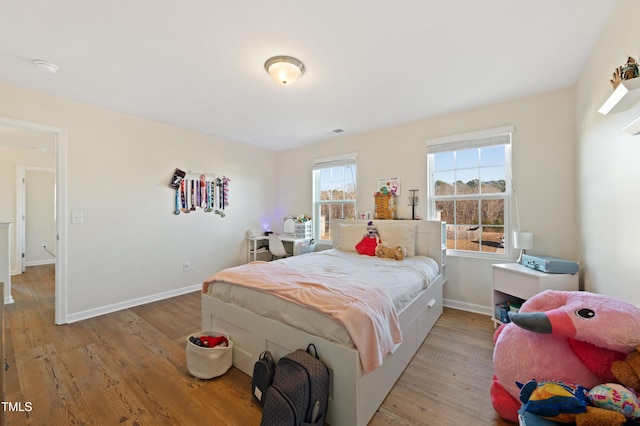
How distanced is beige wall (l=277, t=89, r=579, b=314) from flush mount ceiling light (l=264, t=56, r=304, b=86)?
197 centimetres

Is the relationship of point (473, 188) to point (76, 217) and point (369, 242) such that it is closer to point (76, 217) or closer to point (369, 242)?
point (369, 242)

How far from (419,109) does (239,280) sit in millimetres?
2767

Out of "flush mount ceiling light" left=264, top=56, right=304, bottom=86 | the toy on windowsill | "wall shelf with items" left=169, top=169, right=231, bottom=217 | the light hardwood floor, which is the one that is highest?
"flush mount ceiling light" left=264, top=56, right=304, bottom=86

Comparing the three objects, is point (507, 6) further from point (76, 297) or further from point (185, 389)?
point (76, 297)

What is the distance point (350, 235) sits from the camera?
3555 mm

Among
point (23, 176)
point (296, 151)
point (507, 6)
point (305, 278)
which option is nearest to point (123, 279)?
point (305, 278)

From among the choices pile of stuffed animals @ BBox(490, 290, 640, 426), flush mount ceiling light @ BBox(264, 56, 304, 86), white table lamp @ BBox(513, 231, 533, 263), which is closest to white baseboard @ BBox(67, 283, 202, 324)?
flush mount ceiling light @ BBox(264, 56, 304, 86)

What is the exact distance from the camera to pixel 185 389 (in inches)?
68.2

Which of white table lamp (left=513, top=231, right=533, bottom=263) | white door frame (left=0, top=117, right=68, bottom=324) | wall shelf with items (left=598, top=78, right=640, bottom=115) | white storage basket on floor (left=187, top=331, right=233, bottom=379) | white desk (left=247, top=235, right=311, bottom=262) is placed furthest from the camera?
white desk (left=247, top=235, right=311, bottom=262)

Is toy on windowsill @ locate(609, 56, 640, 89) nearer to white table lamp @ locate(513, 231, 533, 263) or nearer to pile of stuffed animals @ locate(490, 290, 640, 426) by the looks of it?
pile of stuffed animals @ locate(490, 290, 640, 426)

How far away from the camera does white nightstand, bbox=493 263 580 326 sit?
2201 millimetres

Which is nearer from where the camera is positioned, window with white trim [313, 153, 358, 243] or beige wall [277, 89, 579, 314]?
beige wall [277, 89, 579, 314]

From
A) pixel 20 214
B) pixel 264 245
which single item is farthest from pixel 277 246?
pixel 20 214

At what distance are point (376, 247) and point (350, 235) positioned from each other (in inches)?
19.4
